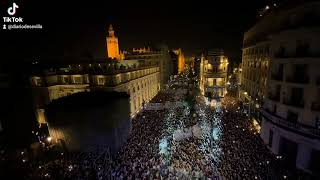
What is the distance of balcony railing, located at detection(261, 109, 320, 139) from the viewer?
1797cm

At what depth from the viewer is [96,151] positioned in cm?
2519

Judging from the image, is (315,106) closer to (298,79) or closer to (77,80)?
(298,79)

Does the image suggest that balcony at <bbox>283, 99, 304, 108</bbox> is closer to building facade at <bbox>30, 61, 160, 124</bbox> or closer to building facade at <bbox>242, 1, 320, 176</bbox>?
building facade at <bbox>242, 1, 320, 176</bbox>

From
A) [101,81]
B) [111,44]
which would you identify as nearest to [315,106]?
[101,81]

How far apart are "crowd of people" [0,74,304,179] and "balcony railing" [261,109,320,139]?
3961 mm

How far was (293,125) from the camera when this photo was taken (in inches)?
776

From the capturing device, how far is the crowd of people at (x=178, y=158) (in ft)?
60.3

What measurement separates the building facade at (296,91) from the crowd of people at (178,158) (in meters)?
2.39

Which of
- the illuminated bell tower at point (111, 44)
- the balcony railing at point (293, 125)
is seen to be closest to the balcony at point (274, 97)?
the balcony railing at point (293, 125)

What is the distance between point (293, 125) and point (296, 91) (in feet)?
12.5

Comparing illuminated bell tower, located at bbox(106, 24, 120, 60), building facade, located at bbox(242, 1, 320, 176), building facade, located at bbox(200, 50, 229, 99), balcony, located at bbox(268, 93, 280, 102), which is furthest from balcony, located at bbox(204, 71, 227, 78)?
illuminated bell tower, located at bbox(106, 24, 120, 60)

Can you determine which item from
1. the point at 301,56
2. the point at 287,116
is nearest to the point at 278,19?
the point at 301,56

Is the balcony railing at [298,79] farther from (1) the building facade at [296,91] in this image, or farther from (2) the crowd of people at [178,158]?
(2) the crowd of people at [178,158]

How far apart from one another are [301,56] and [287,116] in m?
7.00
